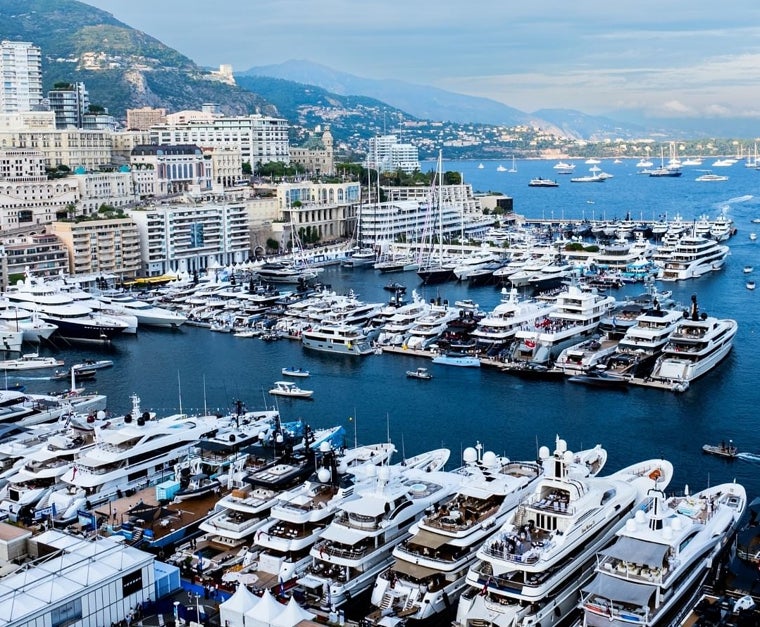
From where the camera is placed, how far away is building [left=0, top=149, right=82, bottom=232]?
6172cm

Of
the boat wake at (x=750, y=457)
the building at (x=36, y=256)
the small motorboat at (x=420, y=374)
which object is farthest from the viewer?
the building at (x=36, y=256)

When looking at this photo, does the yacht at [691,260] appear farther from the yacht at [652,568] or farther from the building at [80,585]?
the building at [80,585]

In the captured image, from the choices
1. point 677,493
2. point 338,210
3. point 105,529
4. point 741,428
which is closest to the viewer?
point 105,529

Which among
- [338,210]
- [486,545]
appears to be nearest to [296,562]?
[486,545]

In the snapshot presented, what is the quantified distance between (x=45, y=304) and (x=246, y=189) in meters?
35.6

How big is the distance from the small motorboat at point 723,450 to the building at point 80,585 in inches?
628

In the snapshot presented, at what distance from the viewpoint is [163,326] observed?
4656 centimetres

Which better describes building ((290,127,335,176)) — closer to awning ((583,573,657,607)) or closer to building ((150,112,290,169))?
building ((150,112,290,169))

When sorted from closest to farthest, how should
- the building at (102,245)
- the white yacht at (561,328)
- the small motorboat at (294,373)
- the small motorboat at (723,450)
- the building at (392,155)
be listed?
the small motorboat at (723,450)
the small motorboat at (294,373)
the white yacht at (561,328)
the building at (102,245)
the building at (392,155)

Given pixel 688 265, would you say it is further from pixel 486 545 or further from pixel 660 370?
pixel 486 545

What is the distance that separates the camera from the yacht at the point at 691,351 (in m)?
33.3

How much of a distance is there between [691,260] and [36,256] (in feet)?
125

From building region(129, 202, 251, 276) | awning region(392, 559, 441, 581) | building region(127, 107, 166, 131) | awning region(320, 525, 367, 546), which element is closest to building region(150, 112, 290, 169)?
building region(127, 107, 166, 131)

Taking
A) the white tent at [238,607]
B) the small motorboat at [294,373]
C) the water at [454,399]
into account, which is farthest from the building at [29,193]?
the white tent at [238,607]
